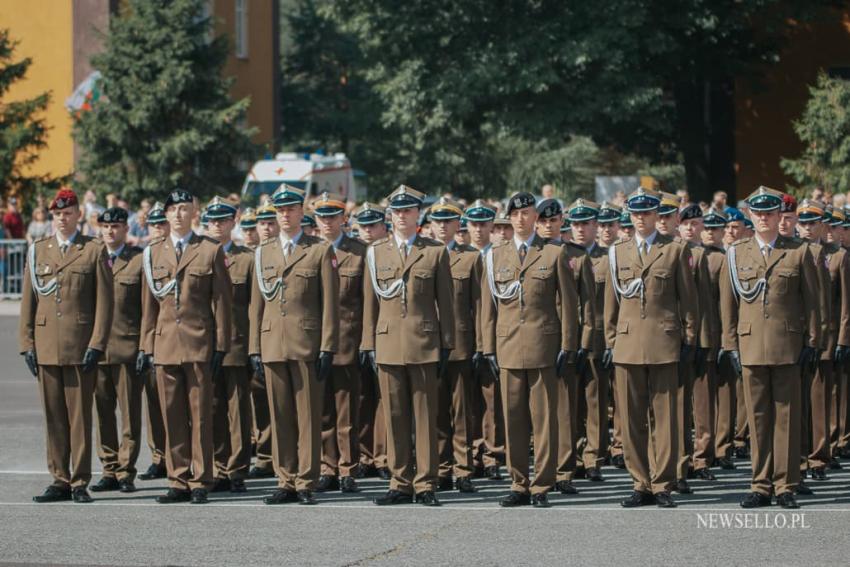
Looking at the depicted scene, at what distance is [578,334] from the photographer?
11766 millimetres

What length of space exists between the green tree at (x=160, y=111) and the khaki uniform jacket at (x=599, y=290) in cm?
1982

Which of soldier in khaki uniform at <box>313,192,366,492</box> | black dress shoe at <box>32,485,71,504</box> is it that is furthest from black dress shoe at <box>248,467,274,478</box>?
black dress shoe at <box>32,485,71,504</box>

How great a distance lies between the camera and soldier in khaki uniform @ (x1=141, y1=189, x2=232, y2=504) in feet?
38.6

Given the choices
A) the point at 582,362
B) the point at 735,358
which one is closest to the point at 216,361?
the point at 582,362

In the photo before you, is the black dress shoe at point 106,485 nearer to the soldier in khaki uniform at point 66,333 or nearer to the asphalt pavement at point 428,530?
the asphalt pavement at point 428,530

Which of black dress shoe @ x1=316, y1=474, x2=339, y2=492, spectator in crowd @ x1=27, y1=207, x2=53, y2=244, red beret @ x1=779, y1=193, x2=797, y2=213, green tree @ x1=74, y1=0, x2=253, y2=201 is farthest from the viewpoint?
green tree @ x1=74, y1=0, x2=253, y2=201

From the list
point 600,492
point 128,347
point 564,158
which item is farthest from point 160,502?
point 564,158

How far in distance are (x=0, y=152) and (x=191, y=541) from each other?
2446 centimetres

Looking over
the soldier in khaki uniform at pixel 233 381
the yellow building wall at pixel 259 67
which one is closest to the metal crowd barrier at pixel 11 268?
the yellow building wall at pixel 259 67

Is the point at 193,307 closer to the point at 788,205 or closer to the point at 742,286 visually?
the point at 742,286

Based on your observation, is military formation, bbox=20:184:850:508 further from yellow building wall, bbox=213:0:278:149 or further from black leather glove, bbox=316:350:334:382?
yellow building wall, bbox=213:0:278:149

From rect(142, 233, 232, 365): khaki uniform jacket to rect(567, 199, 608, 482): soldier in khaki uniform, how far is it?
2829 millimetres

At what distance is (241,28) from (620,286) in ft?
113

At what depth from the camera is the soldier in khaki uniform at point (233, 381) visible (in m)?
12.4
